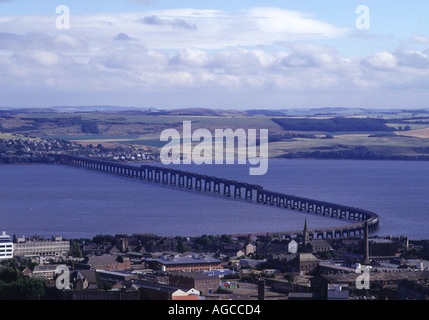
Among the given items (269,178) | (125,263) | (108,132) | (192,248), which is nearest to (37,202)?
(192,248)

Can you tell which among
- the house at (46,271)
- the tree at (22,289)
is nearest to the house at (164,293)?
the tree at (22,289)

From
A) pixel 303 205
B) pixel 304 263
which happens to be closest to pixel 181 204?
A: pixel 303 205

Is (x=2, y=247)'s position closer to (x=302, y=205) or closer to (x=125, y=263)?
(x=125, y=263)

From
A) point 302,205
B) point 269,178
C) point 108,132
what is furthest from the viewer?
point 108,132

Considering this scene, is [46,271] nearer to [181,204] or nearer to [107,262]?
[107,262]

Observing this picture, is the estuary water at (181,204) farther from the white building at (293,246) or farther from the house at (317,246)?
the white building at (293,246)

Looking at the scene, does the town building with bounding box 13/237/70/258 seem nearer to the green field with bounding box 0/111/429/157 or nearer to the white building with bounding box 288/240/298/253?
the white building with bounding box 288/240/298/253

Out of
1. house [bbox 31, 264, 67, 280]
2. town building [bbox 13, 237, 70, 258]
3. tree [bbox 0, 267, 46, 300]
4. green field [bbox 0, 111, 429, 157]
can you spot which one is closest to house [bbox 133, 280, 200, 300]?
tree [bbox 0, 267, 46, 300]
